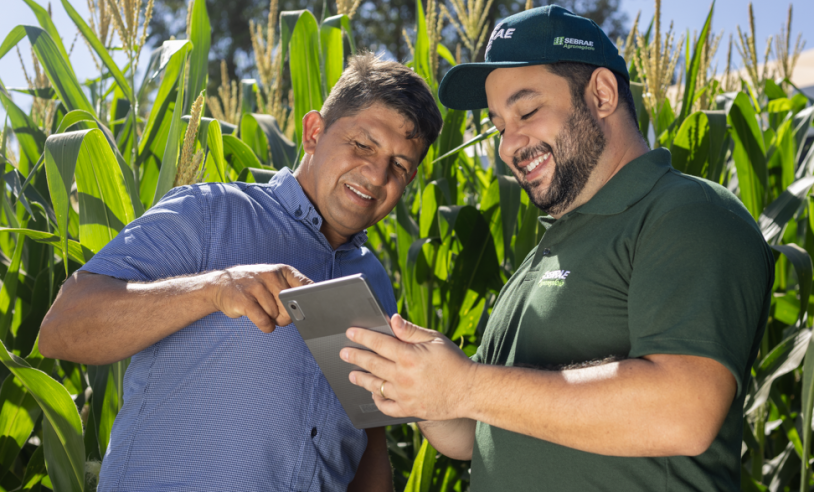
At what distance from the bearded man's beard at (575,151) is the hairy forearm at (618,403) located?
17.0 inches


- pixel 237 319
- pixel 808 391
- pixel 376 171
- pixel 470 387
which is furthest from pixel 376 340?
pixel 808 391

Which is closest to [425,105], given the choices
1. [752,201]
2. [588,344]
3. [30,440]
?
[588,344]

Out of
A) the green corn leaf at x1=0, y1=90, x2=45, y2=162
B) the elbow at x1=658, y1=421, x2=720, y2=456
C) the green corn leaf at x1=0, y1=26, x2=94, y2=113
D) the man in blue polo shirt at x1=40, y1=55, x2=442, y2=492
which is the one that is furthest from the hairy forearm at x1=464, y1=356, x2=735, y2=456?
the green corn leaf at x1=0, y1=90, x2=45, y2=162

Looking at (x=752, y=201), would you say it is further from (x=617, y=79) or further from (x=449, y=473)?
(x=449, y=473)

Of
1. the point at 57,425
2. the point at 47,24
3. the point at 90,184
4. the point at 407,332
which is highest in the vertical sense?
the point at 47,24

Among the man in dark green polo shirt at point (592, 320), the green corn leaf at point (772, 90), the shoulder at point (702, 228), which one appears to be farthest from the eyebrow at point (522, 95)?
the green corn leaf at point (772, 90)

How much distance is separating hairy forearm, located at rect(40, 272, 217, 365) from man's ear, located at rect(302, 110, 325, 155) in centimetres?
61

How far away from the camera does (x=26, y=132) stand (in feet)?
5.75

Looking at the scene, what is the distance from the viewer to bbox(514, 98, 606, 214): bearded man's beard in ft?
3.65

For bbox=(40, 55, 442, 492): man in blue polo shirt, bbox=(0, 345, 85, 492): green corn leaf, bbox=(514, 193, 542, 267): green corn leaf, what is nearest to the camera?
bbox=(40, 55, 442, 492): man in blue polo shirt

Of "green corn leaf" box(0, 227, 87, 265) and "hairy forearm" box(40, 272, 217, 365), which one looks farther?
"green corn leaf" box(0, 227, 87, 265)

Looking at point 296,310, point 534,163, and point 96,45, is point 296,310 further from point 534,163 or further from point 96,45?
point 96,45

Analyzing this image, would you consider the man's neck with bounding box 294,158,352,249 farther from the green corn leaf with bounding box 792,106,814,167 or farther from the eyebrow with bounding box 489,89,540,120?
the green corn leaf with bounding box 792,106,814,167

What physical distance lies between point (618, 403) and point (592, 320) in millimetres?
211
